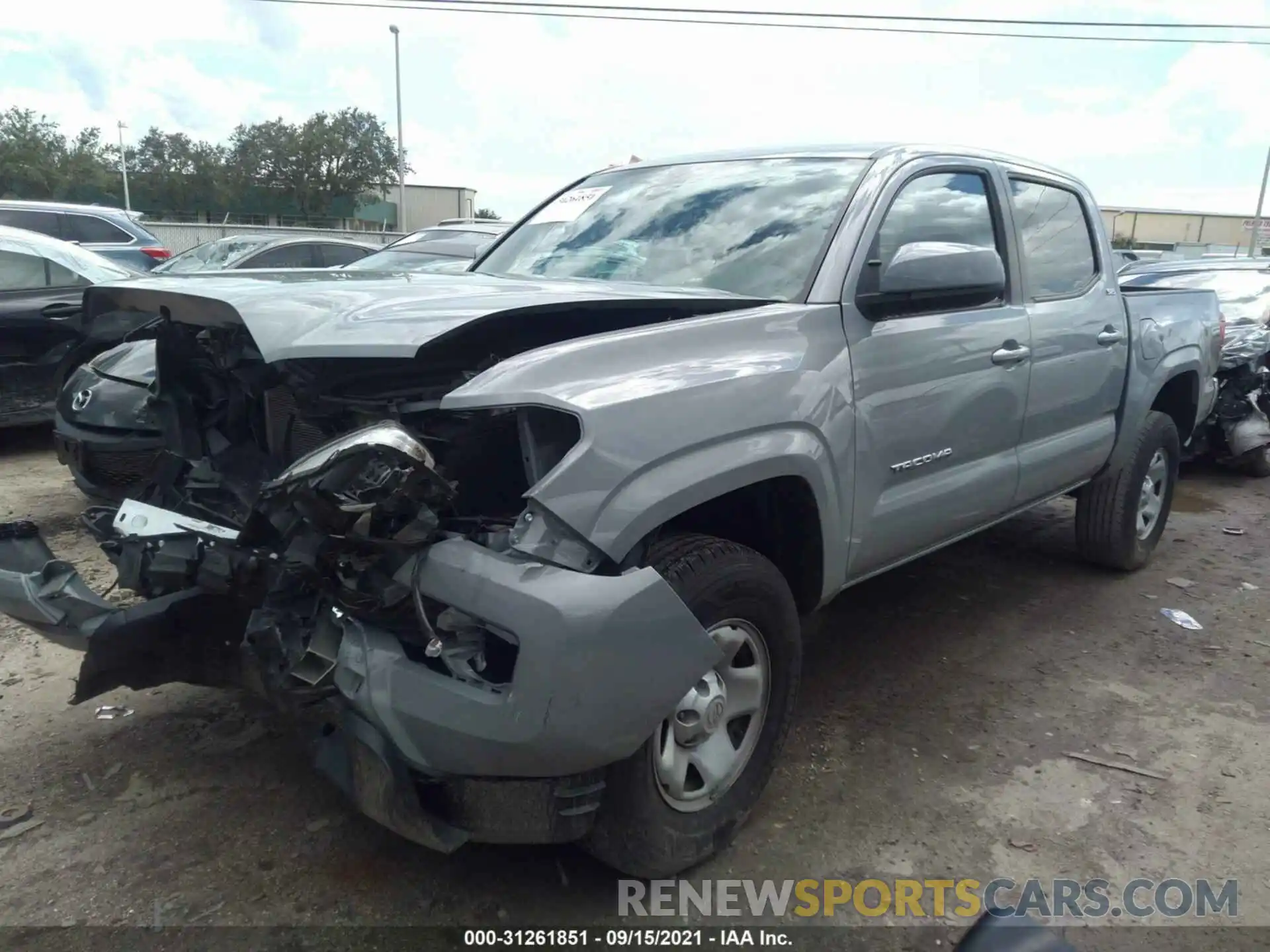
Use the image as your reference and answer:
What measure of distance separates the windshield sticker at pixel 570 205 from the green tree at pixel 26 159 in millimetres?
46045

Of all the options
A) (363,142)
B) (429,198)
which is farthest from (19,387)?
(363,142)

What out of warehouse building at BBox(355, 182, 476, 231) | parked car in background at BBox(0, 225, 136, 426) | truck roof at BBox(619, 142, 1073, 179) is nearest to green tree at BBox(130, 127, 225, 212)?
warehouse building at BBox(355, 182, 476, 231)

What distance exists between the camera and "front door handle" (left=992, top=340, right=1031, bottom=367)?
3.42 metres

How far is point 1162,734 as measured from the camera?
342 cm

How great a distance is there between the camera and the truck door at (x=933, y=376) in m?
2.89

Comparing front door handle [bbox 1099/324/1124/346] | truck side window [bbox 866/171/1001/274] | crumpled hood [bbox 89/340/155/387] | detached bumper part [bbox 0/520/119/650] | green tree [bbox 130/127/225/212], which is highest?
green tree [bbox 130/127/225/212]

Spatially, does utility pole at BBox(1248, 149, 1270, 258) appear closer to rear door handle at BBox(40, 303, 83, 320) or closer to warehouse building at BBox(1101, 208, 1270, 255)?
warehouse building at BBox(1101, 208, 1270, 255)

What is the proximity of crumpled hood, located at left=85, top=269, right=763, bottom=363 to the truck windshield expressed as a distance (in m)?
0.19

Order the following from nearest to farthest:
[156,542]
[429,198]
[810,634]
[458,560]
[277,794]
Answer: [458,560], [156,542], [277,794], [810,634], [429,198]

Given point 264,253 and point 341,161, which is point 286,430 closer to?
point 264,253

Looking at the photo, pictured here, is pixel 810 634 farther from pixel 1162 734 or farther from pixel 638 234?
pixel 638 234

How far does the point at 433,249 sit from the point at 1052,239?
20.7 ft

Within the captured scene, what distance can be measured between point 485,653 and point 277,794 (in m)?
1.18

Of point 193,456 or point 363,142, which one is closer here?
point 193,456
